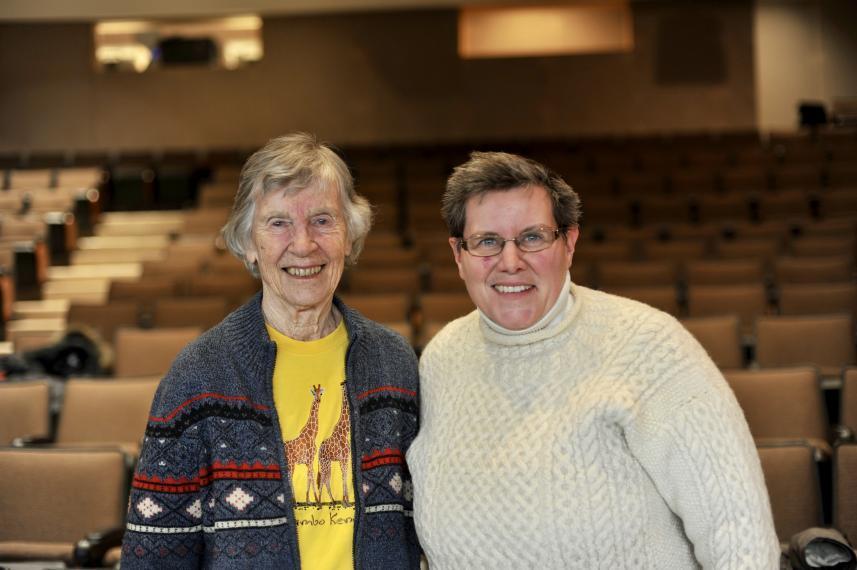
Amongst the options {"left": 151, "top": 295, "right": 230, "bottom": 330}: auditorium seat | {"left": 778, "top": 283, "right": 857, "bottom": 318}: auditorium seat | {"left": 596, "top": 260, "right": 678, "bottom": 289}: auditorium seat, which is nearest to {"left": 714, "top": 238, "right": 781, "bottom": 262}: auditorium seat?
{"left": 596, "top": 260, "right": 678, "bottom": 289}: auditorium seat

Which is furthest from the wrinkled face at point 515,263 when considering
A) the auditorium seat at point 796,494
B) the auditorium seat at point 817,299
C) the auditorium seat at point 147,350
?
the auditorium seat at point 817,299

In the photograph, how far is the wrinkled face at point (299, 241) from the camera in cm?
166

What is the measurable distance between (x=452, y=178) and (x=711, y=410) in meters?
0.56

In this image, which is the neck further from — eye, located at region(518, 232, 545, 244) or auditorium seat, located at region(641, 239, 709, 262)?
auditorium seat, located at region(641, 239, 709, 262)

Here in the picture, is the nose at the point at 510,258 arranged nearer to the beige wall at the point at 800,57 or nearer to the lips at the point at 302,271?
the lips at the point at 302,271

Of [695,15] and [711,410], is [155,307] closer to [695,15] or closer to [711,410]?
[711,410]

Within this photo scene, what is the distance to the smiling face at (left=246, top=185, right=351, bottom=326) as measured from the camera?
166cm

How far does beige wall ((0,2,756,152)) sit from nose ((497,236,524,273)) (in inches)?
364

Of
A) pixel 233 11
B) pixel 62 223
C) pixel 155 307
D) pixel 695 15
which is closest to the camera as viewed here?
pixel 155 307

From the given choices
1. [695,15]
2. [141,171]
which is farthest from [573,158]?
[141,171]

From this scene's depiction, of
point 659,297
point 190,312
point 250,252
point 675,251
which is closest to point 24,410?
point 190,312

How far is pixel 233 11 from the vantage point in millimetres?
8312

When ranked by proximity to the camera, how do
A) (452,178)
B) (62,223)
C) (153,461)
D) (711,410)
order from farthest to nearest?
(62,223), (452,178), (153,461), (711,410)

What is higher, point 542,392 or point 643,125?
point 643,125
